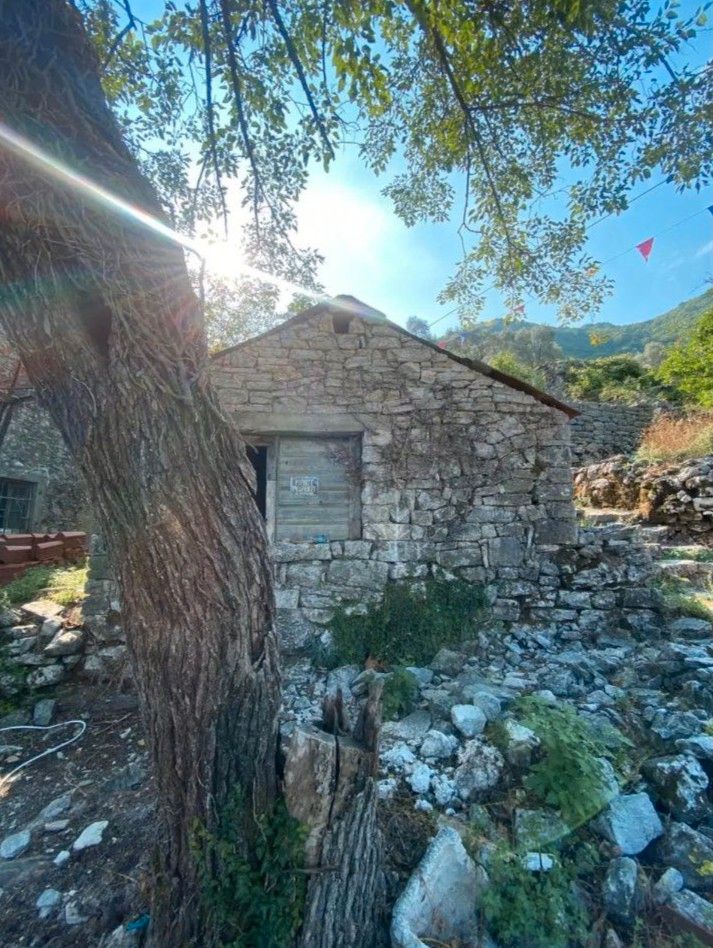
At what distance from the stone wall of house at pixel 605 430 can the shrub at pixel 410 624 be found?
27.8ft

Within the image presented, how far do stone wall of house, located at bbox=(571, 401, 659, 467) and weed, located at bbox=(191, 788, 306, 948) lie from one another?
461 inches

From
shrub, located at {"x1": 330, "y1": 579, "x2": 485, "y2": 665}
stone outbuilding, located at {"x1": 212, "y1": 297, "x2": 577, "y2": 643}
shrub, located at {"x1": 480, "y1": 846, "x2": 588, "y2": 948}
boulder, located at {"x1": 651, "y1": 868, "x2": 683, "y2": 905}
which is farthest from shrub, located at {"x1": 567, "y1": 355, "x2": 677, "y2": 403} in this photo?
shrub, located at {"x1": 480, "y1": 846, "x2": 588, "y2": 948}

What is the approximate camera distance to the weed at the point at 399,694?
130 inches

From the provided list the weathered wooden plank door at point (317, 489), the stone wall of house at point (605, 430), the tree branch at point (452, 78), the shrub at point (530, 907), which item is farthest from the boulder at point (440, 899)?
the stone wall of house at point (605, 430)

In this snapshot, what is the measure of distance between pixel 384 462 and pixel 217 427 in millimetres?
3256

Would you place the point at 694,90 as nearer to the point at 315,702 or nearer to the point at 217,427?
the point at 217,427

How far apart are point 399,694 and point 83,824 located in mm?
2116

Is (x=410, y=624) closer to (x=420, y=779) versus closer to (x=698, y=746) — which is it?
(x=420, y=779)

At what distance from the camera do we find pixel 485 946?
173 cm

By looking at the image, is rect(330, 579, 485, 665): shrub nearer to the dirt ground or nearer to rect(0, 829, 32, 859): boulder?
the dirt ground

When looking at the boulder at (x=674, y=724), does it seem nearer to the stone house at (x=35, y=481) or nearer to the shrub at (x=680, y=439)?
the shrub at (x=680, y=439)

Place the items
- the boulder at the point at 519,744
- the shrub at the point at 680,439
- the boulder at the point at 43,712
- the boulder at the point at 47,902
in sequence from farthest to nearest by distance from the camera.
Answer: the shrub at the point at 680,439 < the boulder at the point at 43,712 < the boulder at the point at 519,744 < the boulder at the point at 47,902

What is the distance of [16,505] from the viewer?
8.82 meters

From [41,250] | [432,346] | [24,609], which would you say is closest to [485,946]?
[41,250]
